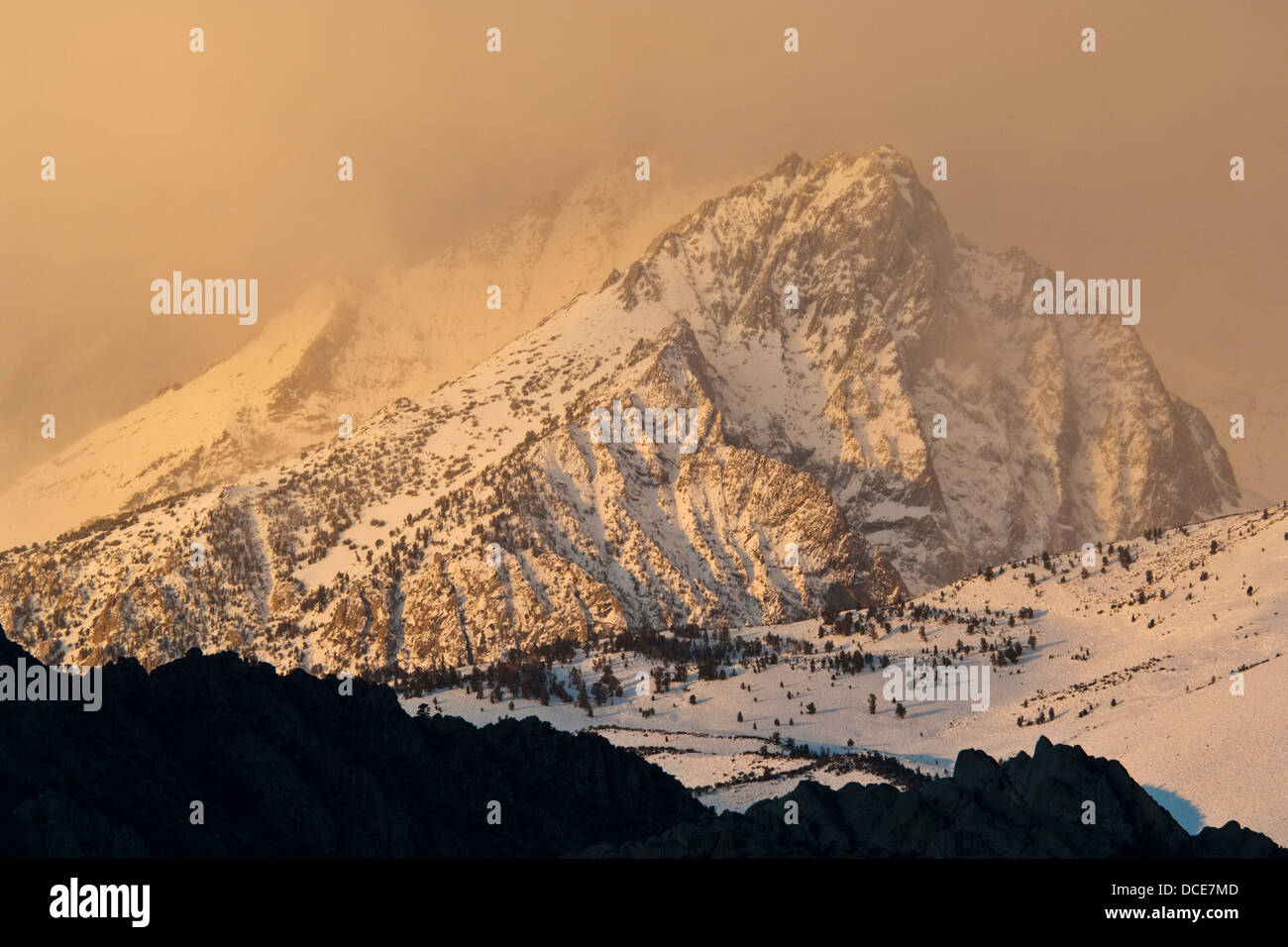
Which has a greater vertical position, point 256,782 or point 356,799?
point 256,782

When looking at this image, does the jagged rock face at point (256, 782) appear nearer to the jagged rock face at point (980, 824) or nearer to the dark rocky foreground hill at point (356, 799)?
the dark rocky foreground hill at point (356, 799)

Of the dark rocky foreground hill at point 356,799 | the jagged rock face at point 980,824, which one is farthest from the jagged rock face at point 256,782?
the jagged rock face at point 980,824

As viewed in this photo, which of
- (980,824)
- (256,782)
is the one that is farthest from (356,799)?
(980,824)

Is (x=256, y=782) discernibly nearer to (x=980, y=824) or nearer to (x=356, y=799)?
(x=356, y=799)

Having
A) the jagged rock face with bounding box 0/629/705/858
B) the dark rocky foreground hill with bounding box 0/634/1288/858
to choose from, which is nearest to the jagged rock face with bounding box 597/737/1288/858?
the dark rocky foreground hill with bounding box 0/634/1288/858
